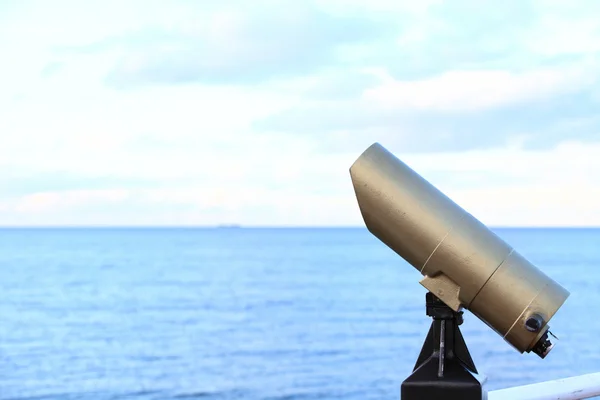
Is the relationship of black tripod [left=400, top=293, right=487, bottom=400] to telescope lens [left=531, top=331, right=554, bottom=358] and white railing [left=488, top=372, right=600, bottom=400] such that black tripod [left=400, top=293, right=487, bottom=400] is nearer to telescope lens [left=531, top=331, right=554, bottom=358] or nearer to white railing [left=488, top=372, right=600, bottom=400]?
white railing [left=488, top=372, right=600, bottom=400]

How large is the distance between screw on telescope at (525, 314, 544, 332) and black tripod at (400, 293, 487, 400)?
0.20 m

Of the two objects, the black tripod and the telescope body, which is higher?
the telescope body

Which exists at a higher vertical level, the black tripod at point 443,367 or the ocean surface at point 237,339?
the black tripod at point 443,367

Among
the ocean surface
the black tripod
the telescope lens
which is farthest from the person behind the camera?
the ocean surface

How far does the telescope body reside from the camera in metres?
2.74

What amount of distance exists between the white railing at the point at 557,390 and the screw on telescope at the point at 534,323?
0.64 ft

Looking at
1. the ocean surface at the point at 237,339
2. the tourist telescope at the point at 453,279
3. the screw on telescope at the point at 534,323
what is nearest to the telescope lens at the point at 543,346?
the tourist telescope at the point at 453,279

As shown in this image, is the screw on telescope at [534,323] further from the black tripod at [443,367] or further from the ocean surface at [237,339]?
the ocean surface at [237,339]

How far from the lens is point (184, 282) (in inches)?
2096

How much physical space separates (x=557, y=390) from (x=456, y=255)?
1.76 ft

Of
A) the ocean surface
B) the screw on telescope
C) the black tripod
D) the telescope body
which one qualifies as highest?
the telescope body

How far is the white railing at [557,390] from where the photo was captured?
2.75 m

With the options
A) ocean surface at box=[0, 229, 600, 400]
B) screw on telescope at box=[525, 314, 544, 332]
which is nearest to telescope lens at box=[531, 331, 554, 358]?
screw on telescope at box=[525, 314, 544, 332]

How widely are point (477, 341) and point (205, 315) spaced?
475 inches
